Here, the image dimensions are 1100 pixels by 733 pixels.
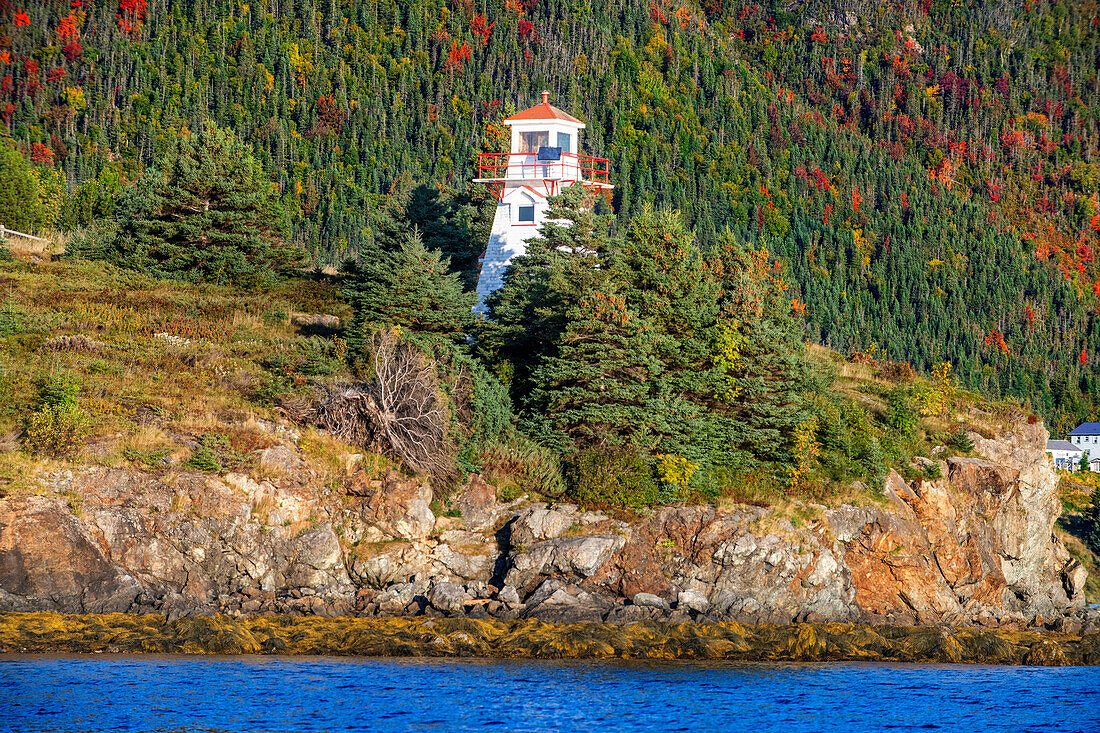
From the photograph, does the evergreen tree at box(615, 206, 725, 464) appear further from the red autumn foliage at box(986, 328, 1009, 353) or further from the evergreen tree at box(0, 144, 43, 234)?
the red autumn foliage at box(986, 328, 1009, 353)

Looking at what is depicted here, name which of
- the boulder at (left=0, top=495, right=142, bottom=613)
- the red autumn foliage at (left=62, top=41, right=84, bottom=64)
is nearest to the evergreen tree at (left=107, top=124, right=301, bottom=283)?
the boulder at (left=0, top=495, right=142, bottom=613)

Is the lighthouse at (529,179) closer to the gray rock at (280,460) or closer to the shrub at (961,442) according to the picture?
the gray rock at (280,460)

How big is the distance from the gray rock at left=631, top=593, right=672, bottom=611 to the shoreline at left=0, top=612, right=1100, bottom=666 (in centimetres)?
152

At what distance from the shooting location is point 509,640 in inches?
1117

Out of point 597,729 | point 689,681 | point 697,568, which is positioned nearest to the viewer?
point 597,729

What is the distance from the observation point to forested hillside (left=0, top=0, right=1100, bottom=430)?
119 meters

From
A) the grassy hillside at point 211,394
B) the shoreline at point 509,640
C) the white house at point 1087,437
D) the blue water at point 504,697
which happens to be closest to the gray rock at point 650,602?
the shoreline at point 509,640

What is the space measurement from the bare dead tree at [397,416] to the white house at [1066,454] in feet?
290

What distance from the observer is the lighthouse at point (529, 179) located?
4412cm

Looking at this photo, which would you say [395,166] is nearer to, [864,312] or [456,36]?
[456,36]

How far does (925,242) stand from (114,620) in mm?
117534

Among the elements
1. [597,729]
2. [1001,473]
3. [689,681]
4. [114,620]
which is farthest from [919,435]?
[114,620]

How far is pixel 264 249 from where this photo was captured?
49.6 metres

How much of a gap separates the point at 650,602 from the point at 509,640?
4825 mm
